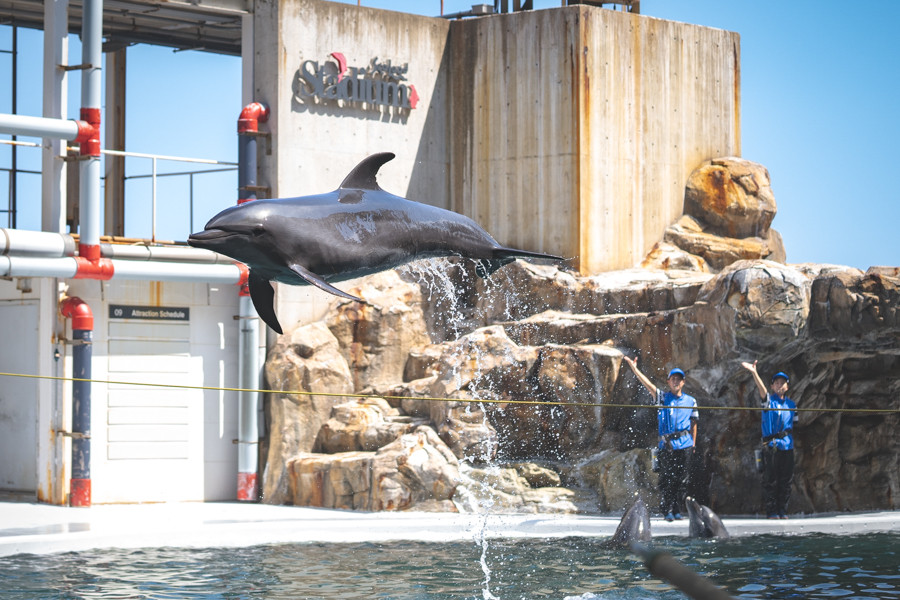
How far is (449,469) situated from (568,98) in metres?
5.17

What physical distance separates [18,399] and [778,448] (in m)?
8.30

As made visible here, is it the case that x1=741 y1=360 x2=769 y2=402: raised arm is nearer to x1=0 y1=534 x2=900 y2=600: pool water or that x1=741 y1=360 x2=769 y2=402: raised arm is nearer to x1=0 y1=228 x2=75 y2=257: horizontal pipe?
x1=0 y1=534 x2=900 y2=600: pool water

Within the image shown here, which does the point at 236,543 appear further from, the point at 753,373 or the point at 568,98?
the point at 568,98

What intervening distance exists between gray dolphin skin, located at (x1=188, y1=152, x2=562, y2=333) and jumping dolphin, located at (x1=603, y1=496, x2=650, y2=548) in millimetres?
4310

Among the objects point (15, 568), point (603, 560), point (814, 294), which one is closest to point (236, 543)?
point (15, 568)

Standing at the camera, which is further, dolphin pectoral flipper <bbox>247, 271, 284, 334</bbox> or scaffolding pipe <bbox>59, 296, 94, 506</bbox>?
scaffolding pipe <bbox>59, 296, 94, 506</bbox>

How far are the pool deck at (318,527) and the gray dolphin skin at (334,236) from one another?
4966 mm

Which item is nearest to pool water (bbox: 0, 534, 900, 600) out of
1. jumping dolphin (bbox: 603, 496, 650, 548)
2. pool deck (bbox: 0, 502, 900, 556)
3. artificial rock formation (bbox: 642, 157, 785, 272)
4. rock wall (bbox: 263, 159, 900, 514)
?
jumping dolphin (bbox: 603, 496, 650, 548)

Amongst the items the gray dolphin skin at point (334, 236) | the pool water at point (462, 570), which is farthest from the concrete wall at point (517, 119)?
the gray dolphin skin at point (334, 236)

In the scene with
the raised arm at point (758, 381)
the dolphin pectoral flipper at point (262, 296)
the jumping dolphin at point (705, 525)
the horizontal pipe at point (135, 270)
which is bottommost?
the jumping dolphin at point (705, 525)

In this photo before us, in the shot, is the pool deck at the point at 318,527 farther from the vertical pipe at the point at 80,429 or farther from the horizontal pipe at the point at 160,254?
the horizontal pipe at the point at 160,254

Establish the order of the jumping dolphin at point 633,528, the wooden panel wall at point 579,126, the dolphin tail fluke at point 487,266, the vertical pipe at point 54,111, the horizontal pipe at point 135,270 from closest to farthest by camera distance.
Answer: the dolphin tail fluke at point 487,266
the jumping dolphin at point 633,528
the horizontal pipe at point 135,270
the vertical pipe at point 54,111
the wooden panel wall at point 579,126

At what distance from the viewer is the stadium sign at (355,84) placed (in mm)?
14219

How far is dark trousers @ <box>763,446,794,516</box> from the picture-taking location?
1148 centimetres
